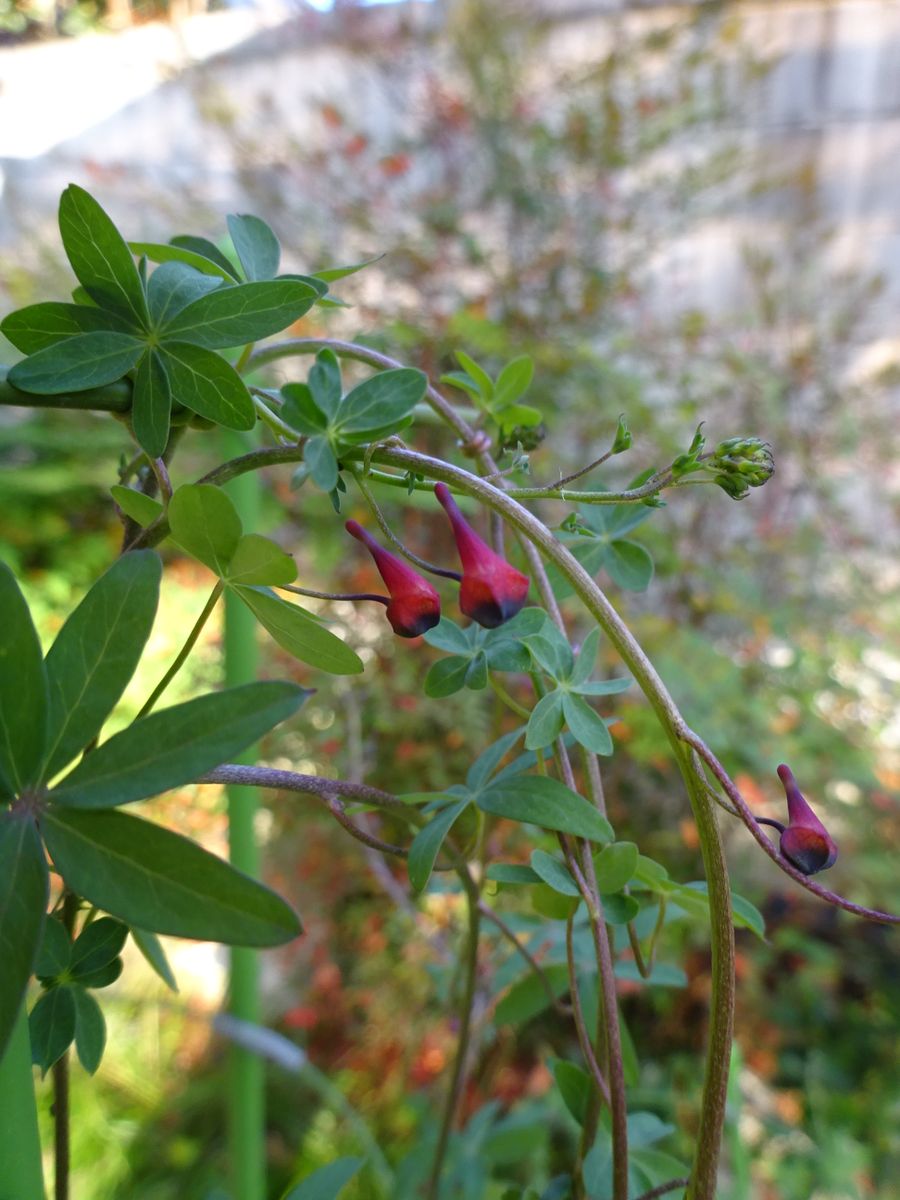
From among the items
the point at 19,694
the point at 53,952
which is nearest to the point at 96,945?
the point at 53,952

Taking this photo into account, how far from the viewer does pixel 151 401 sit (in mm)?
262

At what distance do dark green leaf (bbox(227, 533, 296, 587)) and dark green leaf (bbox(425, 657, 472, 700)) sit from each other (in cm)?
7

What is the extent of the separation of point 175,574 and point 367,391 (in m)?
2.36

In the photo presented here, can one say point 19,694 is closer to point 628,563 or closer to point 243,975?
point 628,563

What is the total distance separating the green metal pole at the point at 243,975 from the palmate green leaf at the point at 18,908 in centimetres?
36

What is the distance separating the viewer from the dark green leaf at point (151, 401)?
26 cm

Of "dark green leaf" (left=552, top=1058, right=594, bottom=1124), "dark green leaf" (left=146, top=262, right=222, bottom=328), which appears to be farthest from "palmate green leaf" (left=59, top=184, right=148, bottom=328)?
"dark green leaf" (left=552, top=1058, right=594, bottom=1124)

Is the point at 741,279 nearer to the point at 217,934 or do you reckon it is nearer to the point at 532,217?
the point at 532,217

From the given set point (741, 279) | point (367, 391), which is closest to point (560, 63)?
point (741, 279)

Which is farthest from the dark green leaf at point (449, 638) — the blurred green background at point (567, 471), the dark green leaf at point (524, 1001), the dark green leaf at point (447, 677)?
the blurred green background at point (567, 471)

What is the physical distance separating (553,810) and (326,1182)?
0.21 metres

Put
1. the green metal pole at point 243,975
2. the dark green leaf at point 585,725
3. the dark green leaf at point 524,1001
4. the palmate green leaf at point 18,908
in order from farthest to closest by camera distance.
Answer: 1. the green metal pole at point 243,975
2. the dark green leaf at point 524,1001
3. the dark green leaf at point 585,725
4. the palmate green leaf at point 18,908

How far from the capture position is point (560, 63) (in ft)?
8.45

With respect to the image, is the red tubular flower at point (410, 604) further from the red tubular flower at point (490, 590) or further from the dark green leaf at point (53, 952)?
the dark green leaf at point (53, 952)
